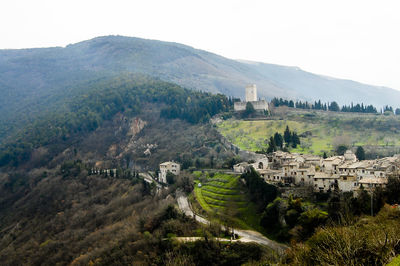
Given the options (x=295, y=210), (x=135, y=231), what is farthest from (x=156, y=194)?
(x=295, y=210)

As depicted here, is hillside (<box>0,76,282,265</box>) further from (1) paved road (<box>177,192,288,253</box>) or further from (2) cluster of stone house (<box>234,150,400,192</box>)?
(2) cluster of stone house (<box>234,150,400,192</box>)

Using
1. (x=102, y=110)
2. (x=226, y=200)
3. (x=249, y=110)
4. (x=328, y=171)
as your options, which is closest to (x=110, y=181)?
(x=226, y=200)

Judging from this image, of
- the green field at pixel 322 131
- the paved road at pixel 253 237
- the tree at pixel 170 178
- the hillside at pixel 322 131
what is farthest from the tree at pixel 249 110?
the paved road at pixel 253 237

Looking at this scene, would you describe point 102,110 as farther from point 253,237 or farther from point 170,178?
point 253,237

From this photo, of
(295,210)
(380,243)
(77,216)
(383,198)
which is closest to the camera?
(380,243)

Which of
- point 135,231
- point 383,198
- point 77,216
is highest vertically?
point 383,198

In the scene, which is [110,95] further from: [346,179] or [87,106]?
[346,179]

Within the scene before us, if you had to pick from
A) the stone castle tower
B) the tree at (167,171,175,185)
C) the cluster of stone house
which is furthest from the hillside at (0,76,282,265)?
the cluster of stone house
